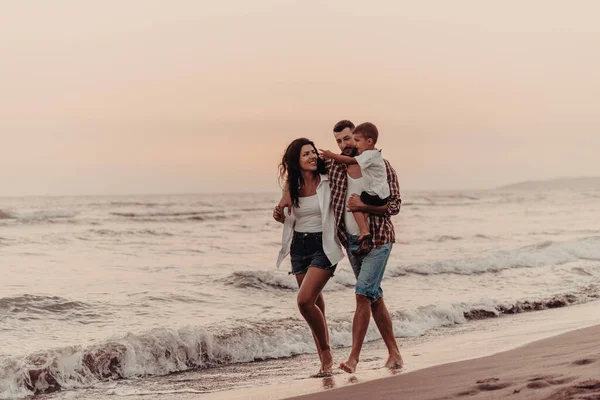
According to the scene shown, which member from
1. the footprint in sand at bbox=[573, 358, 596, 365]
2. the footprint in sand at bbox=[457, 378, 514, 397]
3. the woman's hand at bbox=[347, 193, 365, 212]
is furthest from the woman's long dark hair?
the footprint in sand at bbox=[573, 358, 596, 365]

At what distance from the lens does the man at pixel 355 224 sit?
238 inches

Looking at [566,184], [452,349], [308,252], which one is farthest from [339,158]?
[566,184]

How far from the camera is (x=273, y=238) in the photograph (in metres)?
25.0

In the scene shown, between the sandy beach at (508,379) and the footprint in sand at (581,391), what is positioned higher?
the footprint in sand at (581,391)

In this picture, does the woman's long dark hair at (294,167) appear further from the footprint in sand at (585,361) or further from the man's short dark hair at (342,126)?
the footprint in sand at (585,361)

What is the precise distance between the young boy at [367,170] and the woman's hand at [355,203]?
1.2 inches

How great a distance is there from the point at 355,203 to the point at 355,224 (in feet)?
0.77

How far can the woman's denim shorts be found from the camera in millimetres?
6156

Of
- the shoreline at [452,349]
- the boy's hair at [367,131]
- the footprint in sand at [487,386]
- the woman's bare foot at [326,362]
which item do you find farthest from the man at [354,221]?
the footprint in sand at [487,386]

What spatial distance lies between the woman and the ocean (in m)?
0.87

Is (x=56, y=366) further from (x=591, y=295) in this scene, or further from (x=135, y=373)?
(x=591, y=295)

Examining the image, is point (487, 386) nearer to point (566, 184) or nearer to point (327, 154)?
point (327, 154)

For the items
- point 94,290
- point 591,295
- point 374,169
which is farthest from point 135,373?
point 591,295

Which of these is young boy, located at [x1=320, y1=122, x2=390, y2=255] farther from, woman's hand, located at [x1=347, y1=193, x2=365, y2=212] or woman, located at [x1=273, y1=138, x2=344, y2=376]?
woman, located at [x1=273, y1=138, x2=344, y2=376]
